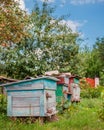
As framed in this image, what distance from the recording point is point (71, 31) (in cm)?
2573

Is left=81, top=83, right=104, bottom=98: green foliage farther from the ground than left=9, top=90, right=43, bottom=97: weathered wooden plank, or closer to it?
farther from the ground

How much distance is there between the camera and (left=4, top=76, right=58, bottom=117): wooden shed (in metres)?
11.1

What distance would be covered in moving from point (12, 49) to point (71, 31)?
463cm

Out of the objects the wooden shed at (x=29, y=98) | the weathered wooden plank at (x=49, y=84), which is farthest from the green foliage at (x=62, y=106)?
the wooden shed at (x=29, y=98)

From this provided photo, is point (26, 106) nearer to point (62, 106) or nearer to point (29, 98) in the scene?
point (29, 98)

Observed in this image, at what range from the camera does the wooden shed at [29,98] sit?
36.4ft

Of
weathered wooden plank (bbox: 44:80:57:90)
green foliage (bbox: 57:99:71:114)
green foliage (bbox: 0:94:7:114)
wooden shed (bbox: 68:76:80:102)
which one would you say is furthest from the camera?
wooden shed (bbox: 68:76:80:102)

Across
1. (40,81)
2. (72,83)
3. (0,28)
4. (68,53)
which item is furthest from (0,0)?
(68,53)

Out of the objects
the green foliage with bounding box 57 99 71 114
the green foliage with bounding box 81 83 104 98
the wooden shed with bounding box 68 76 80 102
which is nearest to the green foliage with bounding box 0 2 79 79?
the green foliage with bounding box 81 83 104 98

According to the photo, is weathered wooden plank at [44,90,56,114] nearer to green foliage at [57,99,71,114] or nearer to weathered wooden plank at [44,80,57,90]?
weathered wooden plank at [44,80,57,90]

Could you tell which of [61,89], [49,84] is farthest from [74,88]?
[49,84]

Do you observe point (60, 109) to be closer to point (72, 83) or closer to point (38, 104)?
point (38, 104)

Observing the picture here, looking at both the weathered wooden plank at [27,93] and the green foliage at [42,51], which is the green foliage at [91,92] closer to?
the green foliage at [42,51]

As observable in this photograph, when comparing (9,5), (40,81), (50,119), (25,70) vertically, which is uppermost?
(9,5)
